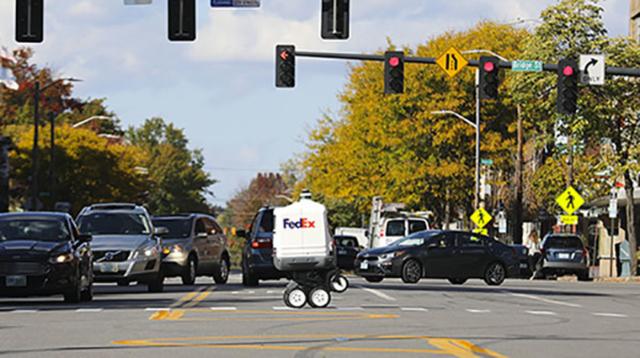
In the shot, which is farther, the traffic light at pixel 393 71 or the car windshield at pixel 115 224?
the traffic light at pixel 393 71

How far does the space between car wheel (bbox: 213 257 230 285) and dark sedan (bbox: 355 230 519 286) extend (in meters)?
3.72

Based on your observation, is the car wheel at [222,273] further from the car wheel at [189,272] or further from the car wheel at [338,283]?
the car wheel at [338,283]

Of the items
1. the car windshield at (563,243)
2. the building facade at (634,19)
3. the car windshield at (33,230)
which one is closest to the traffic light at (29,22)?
the car windshield at (33,230)

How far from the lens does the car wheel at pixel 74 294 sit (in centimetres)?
2325

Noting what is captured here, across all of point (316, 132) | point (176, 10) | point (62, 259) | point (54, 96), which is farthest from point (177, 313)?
point (54, 96)

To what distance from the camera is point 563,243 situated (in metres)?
49.9

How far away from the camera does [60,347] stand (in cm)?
1445

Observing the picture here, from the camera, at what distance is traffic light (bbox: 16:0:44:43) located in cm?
2753

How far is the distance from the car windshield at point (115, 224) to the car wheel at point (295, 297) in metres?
8.70

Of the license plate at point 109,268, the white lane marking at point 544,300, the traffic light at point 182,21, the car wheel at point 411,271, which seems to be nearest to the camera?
the white lane marking at point 544,300

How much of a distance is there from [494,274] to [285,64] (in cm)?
919

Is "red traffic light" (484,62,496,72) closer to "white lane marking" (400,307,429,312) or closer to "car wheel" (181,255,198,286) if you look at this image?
"car wheel" (181,255,198,286)

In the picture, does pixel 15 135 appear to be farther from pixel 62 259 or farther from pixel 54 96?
pixel 62 259

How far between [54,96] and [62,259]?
84351 millimetres
